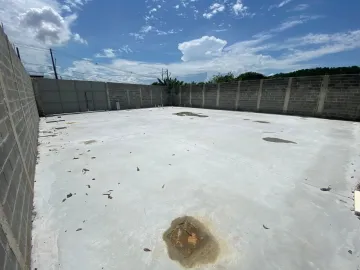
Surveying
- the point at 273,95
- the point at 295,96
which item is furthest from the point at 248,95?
the point at 295,96

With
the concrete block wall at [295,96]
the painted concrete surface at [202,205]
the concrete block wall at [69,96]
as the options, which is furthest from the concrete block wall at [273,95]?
the concrete block wall at [69,96]

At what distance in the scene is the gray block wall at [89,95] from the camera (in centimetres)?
1018

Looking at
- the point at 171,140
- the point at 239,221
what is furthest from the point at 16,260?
the point at 171,140

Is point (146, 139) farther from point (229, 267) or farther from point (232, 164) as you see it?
point (229, 267)

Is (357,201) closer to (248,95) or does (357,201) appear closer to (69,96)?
(248,95)

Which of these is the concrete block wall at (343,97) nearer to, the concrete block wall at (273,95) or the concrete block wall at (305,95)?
the concrete block wall at (305,95)

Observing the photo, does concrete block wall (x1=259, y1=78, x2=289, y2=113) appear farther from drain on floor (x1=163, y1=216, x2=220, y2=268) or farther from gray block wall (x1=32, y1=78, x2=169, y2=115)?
gray block wall (x1=32, y1=78, x2=169, y2=115)

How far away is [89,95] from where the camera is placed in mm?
12008

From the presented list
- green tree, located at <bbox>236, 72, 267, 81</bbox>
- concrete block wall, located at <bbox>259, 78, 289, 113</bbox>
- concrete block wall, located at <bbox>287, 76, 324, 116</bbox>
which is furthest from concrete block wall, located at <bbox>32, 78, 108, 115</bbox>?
green tree, located at <bbox>236, 72, 267, 81</bbox>

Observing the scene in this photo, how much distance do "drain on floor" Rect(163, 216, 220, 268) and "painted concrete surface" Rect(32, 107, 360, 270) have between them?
0.18 feet

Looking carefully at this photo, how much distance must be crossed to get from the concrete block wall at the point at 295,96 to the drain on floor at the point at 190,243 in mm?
9161

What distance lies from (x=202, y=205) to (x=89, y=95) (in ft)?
42.2

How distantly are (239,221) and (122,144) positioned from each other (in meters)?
3.13

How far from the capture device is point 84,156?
3.22 metres
